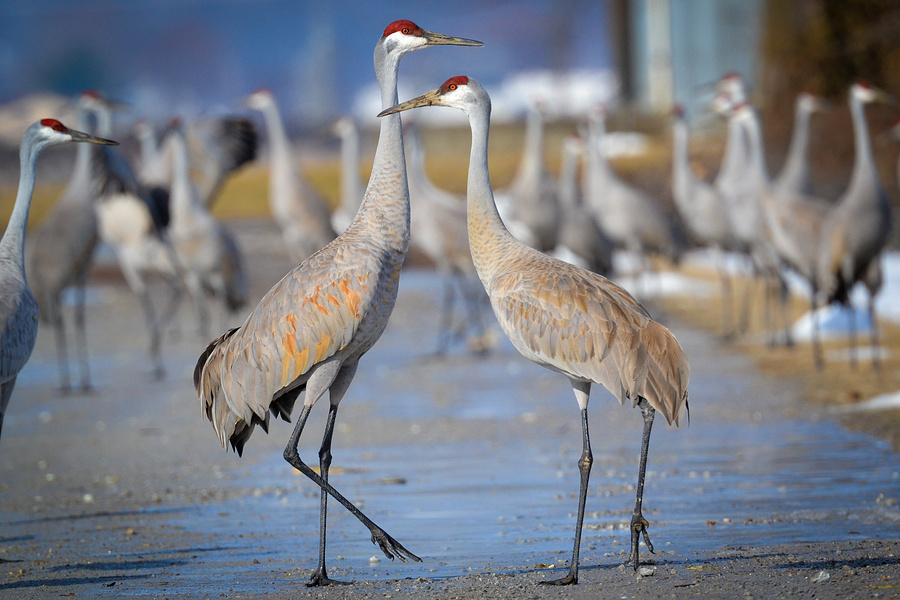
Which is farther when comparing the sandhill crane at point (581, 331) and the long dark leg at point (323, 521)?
the sandhill crane at point (581, 331)

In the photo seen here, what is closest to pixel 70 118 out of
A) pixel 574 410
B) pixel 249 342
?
pixel 574 410

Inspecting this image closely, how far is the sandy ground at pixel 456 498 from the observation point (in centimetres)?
459

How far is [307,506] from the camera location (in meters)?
6.01

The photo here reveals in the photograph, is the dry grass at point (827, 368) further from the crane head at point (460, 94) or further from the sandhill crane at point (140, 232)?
the sandhill crane at point (140, 232)

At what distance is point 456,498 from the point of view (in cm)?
597

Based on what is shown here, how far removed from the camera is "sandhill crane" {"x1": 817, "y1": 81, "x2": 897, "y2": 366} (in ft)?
32.9

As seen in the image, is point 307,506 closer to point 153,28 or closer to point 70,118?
point 70,118

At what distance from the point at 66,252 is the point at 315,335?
599 cm

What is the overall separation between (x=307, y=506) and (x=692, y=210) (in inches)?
335

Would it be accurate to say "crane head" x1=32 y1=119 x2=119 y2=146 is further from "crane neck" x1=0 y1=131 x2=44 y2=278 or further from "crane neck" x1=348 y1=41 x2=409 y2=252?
"crane neck" x1=348 y1=41 x2=409 y2=252

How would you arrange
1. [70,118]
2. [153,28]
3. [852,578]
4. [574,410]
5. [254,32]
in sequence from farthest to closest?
[254,32] → [153,28] → [70,118] → [574,410] → [852,578]

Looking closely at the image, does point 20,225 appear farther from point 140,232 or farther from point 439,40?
point 140,232

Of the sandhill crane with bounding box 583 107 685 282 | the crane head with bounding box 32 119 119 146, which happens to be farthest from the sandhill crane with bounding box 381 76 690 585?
the sandhill crane with bounding box 583 107 685 282

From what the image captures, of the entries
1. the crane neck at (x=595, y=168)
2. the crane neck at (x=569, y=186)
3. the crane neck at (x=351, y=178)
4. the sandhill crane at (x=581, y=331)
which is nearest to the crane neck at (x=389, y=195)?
the sandhill crane at (x=581, y=331)
